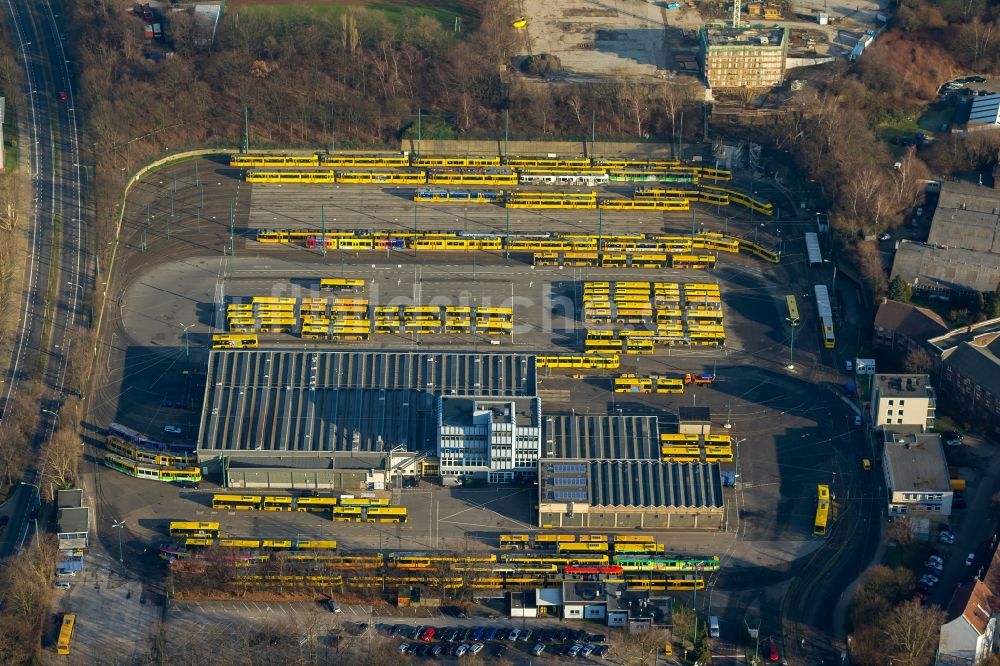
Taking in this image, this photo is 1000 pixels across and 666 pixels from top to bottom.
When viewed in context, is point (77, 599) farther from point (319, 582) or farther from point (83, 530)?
point (319, 582)

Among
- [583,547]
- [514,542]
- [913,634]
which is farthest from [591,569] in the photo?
[913,634]

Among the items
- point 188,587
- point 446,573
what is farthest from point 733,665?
point 188,587

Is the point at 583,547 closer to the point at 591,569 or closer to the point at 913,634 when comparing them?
the point at 591,569

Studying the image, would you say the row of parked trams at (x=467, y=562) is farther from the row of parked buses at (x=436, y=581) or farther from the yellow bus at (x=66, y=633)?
the yellow bus at (x=66, y=633)

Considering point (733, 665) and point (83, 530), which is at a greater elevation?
point (83, 530)

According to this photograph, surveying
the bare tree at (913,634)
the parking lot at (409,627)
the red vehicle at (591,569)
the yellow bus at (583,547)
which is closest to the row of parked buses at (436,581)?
the red vehicle at (591,569)

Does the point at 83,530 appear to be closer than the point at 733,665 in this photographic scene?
No

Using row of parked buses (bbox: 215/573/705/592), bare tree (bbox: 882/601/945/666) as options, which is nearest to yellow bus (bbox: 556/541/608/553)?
row of parked buses (bbox: 215/573/705/592)
